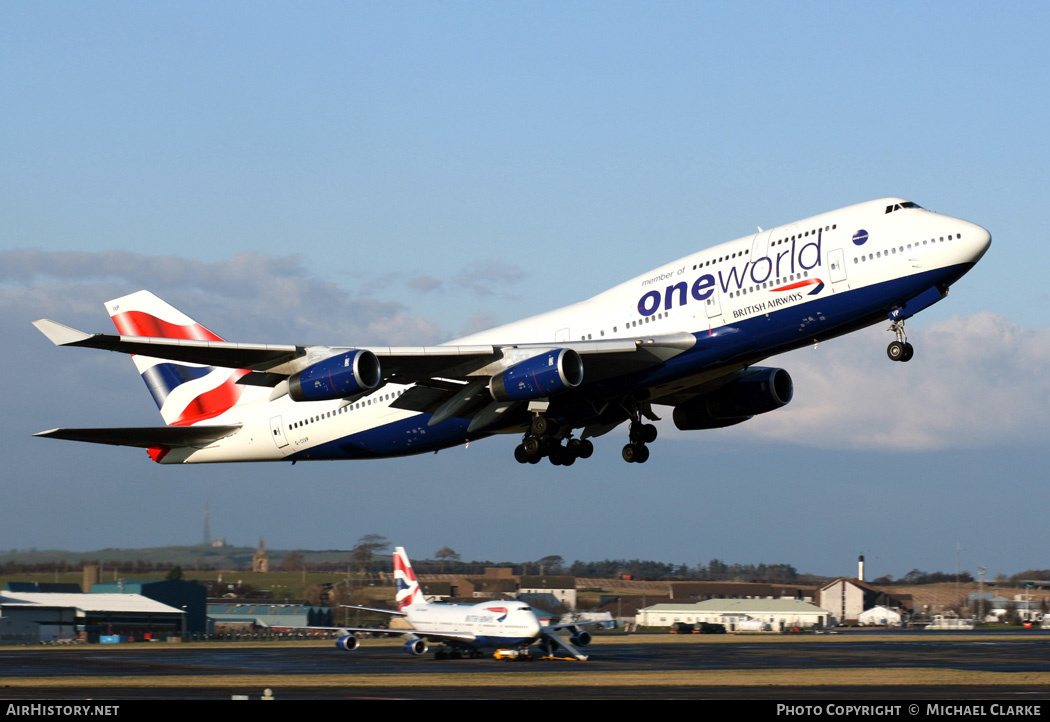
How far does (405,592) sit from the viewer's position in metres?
65.9

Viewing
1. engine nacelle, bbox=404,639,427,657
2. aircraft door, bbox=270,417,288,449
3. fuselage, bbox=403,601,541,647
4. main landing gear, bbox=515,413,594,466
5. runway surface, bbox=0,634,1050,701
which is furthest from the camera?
engine nacelle, bbox=404,639,427,657

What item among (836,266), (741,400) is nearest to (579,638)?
(741,400)

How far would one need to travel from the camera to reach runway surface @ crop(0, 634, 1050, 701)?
42531 mm

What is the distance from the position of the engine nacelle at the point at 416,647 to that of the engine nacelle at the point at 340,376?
31370mm

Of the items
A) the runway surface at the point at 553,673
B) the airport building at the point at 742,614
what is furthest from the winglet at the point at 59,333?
the airport building at the point at 742,614

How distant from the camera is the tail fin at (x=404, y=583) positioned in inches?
2584

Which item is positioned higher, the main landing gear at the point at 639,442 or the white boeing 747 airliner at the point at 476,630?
the main landing gear at the point at 639,442

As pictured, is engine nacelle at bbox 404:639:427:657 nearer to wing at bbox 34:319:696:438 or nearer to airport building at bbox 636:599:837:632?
wing at bbox 34:319:696:438

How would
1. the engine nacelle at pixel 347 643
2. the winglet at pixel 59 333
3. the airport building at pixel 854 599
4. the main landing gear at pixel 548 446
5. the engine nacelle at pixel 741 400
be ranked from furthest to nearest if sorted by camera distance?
the airport building at pixel 854 599
the engine nacelle at pixel 347 643
the engine nacelle at pixel 741 400
the main landing gear at pixel 548 446
the winglet at pixel 59 333

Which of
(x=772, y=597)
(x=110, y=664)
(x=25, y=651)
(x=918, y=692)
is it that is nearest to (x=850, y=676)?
(x=918, y=692)

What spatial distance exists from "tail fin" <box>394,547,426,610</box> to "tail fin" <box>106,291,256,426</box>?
2247 centimetres

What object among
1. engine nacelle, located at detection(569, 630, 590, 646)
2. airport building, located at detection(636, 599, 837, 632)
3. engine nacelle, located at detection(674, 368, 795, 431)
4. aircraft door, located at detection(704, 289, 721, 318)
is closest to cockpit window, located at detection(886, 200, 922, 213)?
aircraft door, located at detection(704, 289, 721, 318)

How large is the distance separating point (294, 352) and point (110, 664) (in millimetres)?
32551

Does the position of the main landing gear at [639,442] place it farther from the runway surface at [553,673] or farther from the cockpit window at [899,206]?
the cockpit window at [899,206]
